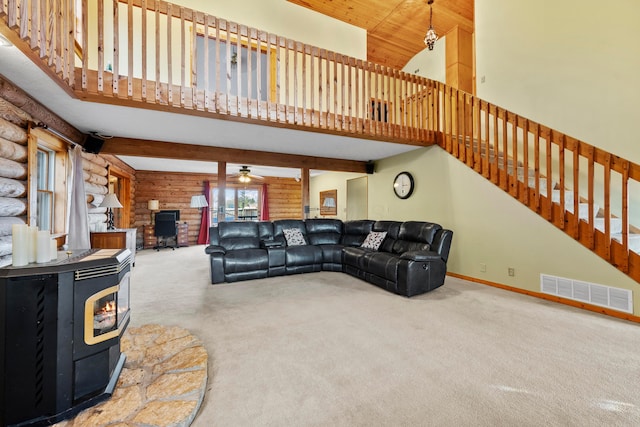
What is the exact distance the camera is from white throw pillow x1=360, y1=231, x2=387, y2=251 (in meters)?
4.55

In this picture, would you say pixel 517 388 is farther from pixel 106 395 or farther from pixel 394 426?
pixel 106 395

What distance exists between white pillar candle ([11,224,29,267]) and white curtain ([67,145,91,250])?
2.85 m

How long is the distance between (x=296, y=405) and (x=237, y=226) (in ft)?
11.8

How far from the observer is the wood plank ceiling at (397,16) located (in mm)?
5508

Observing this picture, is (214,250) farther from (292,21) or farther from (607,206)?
(292,21)

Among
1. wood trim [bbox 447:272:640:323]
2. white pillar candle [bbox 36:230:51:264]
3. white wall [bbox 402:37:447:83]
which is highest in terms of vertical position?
white wall [bbox 402:37:447:83]

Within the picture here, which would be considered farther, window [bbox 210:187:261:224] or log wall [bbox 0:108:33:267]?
window [bbox 210:187:261:224]

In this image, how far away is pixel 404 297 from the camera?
10.8 ft

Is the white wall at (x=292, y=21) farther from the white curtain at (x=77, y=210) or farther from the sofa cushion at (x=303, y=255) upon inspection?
the sofa cushion at (x=303, y=255)

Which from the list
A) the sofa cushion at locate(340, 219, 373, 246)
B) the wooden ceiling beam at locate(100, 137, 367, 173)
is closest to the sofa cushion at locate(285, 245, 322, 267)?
the sofa cushion at locate(340, 219, 373, 246)

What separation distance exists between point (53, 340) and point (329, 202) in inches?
279

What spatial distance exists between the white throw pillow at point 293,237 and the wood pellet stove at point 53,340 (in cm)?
344

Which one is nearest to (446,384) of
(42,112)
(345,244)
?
(345,244)

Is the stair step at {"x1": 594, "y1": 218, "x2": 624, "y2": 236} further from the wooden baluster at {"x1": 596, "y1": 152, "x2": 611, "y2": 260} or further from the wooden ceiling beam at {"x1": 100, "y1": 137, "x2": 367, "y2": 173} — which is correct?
the wooden ceiling beam at {"x1": 100, "y1": 137, "x2": 367, "y2": 173}
